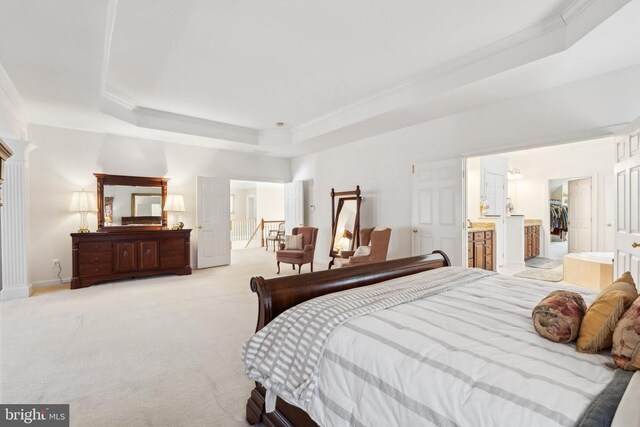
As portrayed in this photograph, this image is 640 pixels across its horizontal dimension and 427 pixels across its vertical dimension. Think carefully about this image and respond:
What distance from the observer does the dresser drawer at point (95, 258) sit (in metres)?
4.69

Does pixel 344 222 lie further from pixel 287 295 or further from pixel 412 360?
pixel 412 360

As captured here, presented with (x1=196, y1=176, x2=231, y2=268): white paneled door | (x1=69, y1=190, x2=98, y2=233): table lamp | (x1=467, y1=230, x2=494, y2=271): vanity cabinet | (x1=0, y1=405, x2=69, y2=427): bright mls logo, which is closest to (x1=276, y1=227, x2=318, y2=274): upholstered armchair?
(x1=196, y1=176, x2=231, y2=268): white paneled door

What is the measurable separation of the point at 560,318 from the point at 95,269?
5744mm

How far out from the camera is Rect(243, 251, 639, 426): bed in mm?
897

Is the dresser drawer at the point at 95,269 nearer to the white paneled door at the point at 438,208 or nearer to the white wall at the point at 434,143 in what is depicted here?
the white wall at the point at 434,143

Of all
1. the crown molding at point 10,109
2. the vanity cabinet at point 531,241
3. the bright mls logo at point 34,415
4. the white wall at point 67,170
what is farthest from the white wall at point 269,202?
the bright mls logo at point 34,415

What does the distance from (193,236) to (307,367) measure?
17.9 feet

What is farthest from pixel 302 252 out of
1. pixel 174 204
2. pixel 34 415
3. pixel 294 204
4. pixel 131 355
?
pixel 34 415

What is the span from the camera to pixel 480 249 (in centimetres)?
519

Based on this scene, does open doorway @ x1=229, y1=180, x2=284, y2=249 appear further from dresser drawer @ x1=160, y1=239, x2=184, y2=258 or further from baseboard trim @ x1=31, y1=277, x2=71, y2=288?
baseboard trim @ x1=31, y1=277, x2=71, y2=288

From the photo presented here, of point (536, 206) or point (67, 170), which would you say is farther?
point (536, 206)

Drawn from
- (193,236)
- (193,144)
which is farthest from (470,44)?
(193,236)

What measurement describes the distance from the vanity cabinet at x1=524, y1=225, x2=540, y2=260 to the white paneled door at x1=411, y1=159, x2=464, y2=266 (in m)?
3.53

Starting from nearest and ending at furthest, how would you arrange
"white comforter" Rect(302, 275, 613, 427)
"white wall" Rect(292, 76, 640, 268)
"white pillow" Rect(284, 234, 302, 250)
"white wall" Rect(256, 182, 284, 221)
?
"white comforter" Rect(302, 275, 613, 427) → "white wall" Rect(292, 76, 640, 268) → "white pillow" Rect(284, 234, 302, 250) → "white wall" Rect(256, 182, 284, 221)
